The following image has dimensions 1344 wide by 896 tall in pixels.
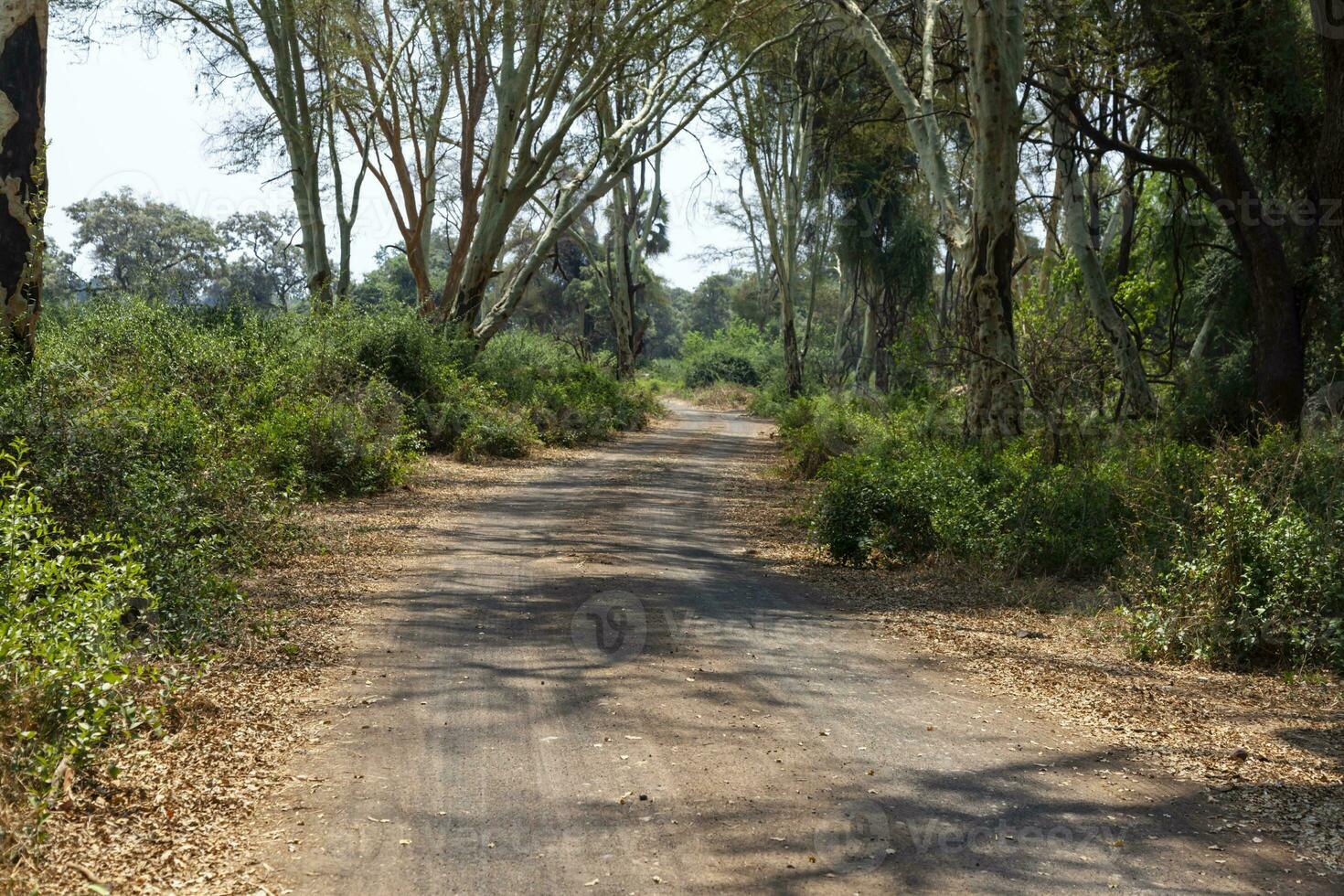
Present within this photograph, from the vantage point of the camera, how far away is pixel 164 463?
7.40 meters

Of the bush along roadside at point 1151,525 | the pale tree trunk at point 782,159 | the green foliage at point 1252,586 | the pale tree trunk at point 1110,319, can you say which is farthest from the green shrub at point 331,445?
the pale tree trunk at point 782,159

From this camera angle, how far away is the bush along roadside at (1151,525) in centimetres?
660

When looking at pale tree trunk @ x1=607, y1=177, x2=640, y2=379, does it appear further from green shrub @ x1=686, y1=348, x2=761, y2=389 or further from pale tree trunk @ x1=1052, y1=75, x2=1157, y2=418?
pale tree trunk @ x1=1052, y1=75, x2=1157, y2=418

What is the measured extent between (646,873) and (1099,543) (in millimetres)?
6529

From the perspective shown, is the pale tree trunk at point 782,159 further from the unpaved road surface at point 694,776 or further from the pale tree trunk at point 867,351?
the unpaved road surface at point 694,776

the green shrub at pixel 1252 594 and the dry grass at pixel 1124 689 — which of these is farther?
the green shrub at pixel 1252 594

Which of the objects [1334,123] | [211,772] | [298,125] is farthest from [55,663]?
[298,125]

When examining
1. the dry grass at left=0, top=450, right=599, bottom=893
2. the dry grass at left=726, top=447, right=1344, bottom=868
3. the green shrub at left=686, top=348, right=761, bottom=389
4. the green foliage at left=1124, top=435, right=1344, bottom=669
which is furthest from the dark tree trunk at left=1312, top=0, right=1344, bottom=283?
the green shrub at left=686, top=348, right=761, bottom=389

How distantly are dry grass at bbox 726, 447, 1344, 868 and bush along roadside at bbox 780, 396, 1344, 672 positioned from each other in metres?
0.24

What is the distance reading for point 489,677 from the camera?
5.91 m

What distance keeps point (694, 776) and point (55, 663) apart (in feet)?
7.72

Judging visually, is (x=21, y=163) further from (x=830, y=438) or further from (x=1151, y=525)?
(x=830, y=438)

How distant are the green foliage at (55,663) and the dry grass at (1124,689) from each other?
419 centimetres

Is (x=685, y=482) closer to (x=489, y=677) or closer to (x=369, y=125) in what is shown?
(x=489, y=677)
